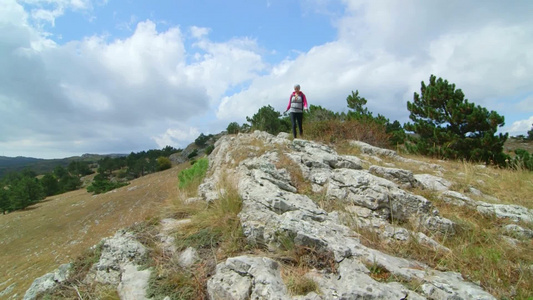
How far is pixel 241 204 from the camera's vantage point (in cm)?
403

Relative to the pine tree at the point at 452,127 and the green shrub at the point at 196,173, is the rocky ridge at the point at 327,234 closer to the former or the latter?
the green shrub at the point at 196,173

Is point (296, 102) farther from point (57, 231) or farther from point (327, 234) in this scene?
point (57, 231)

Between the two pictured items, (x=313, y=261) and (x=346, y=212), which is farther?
(x=346, y=212)

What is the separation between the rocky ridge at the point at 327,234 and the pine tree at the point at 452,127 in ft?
27.8

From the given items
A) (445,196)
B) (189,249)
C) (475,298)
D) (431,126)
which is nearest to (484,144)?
(431,126)

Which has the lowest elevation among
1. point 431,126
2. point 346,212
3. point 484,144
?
point 346,212

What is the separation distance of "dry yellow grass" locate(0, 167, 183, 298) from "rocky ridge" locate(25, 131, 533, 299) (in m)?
3.52

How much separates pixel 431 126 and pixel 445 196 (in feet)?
34.0

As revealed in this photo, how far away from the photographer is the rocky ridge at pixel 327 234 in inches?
88.6

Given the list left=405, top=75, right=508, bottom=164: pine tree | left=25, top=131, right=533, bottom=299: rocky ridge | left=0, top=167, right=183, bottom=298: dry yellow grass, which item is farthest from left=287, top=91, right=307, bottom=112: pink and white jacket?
left=405, top=75, right=508, bottom=164: pine tree

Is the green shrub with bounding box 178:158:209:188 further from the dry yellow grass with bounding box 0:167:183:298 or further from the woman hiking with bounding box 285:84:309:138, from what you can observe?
the woman hiking with bounding box 285:84:309:138

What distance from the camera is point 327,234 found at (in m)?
3.03

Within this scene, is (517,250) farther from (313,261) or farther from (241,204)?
(241,204)

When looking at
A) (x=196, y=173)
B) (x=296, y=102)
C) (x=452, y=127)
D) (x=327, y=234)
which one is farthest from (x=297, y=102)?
(x=452, y=127)
